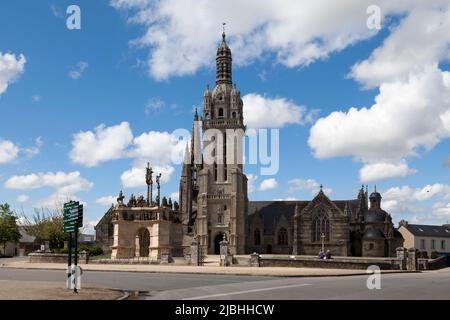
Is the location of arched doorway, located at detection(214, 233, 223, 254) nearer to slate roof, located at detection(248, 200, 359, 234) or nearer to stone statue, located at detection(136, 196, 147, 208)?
slate roof, located at detection(248, 200, 359, 234)

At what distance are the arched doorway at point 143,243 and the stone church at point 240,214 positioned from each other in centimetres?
2101

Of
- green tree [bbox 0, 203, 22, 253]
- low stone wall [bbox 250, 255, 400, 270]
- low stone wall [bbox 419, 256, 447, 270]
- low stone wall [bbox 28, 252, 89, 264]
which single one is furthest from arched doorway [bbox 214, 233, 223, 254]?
low stone wall [bbox 250, 255, 400, 270]

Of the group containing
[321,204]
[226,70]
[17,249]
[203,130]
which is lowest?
[17,249]

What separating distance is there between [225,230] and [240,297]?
6494 centimetres

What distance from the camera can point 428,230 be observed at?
90875mm

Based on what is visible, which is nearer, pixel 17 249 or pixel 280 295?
pixel 280 295

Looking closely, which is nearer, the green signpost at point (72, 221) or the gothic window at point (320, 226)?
the green signpost at point (72, 221)

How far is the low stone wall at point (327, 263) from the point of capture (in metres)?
36.9

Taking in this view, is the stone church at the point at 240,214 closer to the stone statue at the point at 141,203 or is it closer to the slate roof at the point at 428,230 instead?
the slate roof at the point at 428,230

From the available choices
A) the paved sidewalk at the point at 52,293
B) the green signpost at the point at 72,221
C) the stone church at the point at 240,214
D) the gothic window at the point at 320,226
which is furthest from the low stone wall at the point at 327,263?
the gothic window at the point at 320,226

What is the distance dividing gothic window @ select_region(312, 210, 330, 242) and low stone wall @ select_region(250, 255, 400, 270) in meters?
37.7
